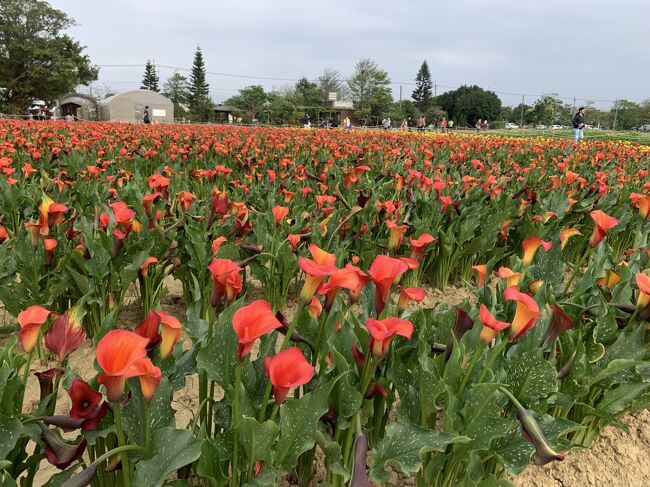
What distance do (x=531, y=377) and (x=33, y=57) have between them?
5828 cm

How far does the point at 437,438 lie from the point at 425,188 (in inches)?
113

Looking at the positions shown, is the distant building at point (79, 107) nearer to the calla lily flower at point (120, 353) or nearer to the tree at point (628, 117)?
the calla lily flower at point (120, 353)

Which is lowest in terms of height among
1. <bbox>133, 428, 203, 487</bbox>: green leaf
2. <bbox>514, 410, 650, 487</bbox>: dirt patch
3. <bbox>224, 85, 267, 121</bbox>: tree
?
<bbox>514, 410, 650, 487</bbox>: dirt patch

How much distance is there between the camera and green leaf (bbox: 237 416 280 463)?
1151 mm

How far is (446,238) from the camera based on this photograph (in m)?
3.52

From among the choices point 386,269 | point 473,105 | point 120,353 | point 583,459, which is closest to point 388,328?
point 386,269

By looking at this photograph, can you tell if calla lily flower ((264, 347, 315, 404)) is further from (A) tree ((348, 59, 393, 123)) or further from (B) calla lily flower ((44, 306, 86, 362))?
(A) tree ((348, 59, 393, 123))

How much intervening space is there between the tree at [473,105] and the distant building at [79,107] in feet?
163

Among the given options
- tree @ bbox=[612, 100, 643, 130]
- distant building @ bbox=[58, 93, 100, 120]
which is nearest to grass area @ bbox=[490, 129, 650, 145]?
tree @ bbox=[612, 100, 643, 130]

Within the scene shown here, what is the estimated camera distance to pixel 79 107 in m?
47.9

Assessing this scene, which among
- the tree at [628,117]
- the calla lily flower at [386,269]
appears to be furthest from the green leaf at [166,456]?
the tree at [628,117]

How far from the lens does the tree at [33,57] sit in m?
47.4

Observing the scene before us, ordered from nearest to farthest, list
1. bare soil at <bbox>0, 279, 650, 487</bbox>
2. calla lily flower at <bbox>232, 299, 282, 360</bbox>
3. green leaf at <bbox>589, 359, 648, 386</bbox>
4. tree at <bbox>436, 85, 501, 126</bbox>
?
calla lily flower at <bbox>232, 299, 282, 360</bbox> < green leaf at <bbox>589, 359, 648, 386</bbox> < bare soil at <bbox>0, 279, 650, 487</bbox> < tree at <bbox>436, 85, 501, 126</bbox>

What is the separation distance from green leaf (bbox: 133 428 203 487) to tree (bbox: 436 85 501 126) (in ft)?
253
